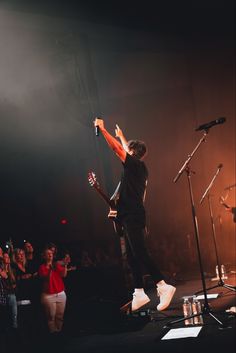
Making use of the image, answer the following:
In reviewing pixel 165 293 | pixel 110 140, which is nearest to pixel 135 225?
pixel 165 293

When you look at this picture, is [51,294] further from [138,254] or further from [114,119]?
[114,119]

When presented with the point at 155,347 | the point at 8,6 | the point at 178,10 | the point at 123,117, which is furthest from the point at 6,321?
the point at 123,117

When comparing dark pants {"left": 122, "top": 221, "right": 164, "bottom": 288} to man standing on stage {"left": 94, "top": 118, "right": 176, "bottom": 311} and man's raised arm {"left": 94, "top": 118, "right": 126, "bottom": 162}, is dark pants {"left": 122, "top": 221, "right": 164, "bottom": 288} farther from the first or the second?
man's raised arm {"left": 94, "top": 118, "right": 126, "bottom": 162}

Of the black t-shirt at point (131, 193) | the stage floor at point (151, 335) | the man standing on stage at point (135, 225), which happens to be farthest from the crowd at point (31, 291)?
the black t-shirt at point (131, 193)

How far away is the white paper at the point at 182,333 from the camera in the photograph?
3129mm

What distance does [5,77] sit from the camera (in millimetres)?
5922

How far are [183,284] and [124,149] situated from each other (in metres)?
3.37

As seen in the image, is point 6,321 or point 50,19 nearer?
point 6,321

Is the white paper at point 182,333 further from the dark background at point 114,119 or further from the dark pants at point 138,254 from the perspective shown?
the dark background at point 114,119

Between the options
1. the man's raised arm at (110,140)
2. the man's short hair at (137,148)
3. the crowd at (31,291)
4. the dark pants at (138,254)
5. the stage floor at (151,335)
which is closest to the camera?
the stage floor at (151,335)

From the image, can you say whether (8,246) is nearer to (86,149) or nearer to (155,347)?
(155,347)

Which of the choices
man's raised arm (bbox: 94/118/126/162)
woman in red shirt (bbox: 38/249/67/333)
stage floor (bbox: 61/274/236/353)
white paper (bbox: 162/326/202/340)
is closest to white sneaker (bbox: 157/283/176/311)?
stage floor (bbox: 61/274/236/353)

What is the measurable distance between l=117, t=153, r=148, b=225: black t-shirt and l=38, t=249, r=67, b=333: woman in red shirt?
1.86 meters

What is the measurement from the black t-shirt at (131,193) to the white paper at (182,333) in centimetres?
93
